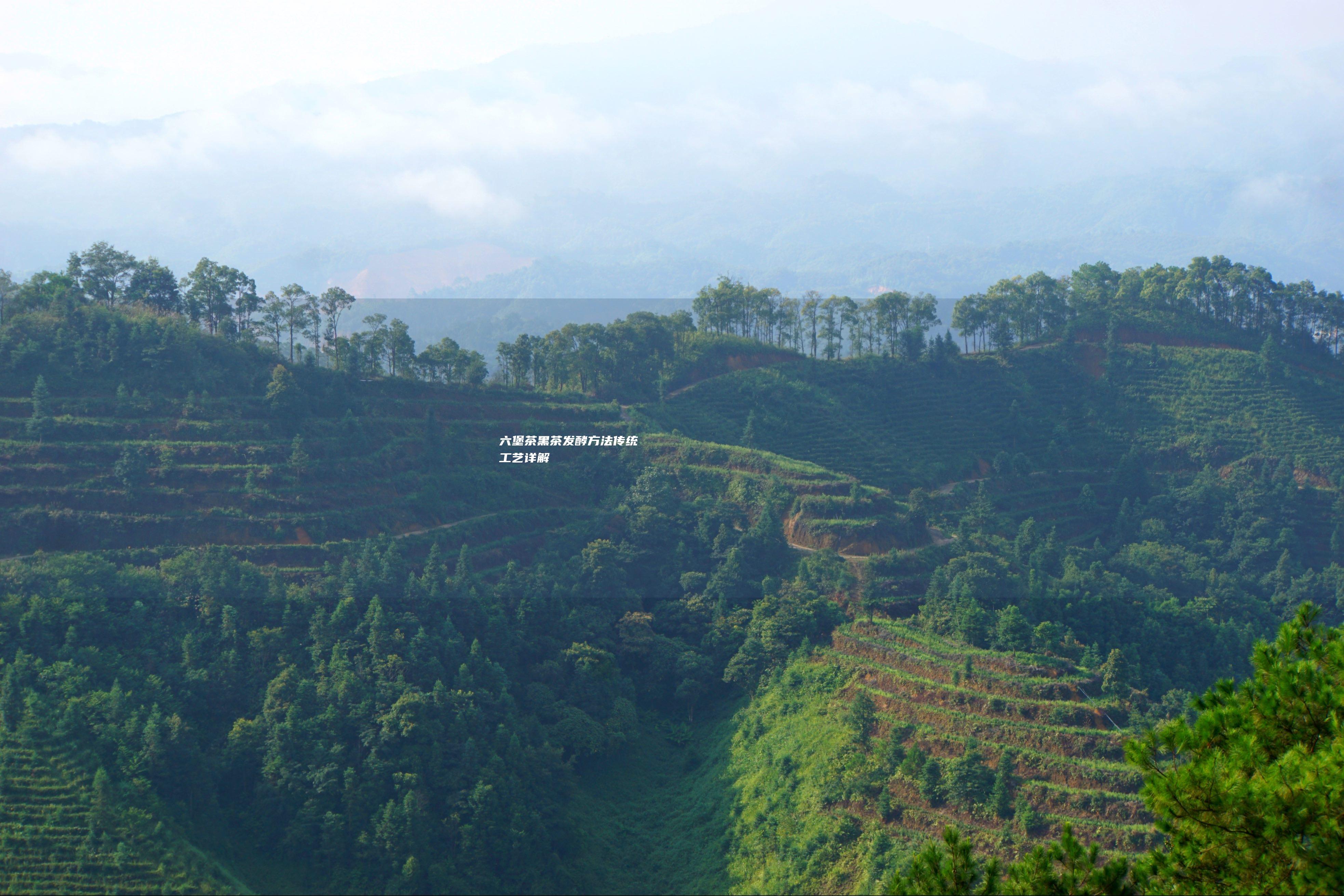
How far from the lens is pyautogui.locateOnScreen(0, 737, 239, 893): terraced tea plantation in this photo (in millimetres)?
22344

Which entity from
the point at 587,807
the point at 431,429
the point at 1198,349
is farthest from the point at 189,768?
the point at 1198,349

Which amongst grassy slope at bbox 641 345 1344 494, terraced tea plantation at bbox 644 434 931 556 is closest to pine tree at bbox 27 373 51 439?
terraced tea plantation at bbox 644 434 931 556

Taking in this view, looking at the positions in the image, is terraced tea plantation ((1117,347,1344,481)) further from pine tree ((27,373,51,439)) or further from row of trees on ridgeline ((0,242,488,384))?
pine tree ((27,373,51,439))

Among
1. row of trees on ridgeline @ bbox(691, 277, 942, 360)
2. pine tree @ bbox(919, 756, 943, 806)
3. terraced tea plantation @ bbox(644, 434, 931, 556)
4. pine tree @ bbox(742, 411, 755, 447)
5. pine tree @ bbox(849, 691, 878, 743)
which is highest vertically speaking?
row of trees on ridgeline @ bbox(691, 277, 942, 360)

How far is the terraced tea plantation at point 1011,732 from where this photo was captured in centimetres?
2431

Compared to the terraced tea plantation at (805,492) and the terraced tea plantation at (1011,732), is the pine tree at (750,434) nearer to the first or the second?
the terraced tea plantation at (805,492)

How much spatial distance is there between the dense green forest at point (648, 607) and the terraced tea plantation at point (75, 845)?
10 centimetres

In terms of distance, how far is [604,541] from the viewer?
39.2m

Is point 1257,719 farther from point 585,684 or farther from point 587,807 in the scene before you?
point 585,684

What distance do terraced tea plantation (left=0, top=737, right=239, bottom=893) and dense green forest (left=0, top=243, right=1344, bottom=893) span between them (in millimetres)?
99

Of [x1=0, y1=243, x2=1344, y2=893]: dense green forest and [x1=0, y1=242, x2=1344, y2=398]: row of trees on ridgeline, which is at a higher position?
[x1=0, y1=242, x2=1344, y2=398]: row of trees on ridgeline

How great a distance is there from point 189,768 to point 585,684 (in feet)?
38.8

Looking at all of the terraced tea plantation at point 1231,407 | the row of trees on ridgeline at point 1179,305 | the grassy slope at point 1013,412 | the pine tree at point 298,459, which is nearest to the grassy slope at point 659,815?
the pine tree at point 298,459

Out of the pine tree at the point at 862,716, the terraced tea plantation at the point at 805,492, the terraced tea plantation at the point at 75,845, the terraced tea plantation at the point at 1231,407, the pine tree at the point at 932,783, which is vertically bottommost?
the terraced tea plantation at the point at 75,845
